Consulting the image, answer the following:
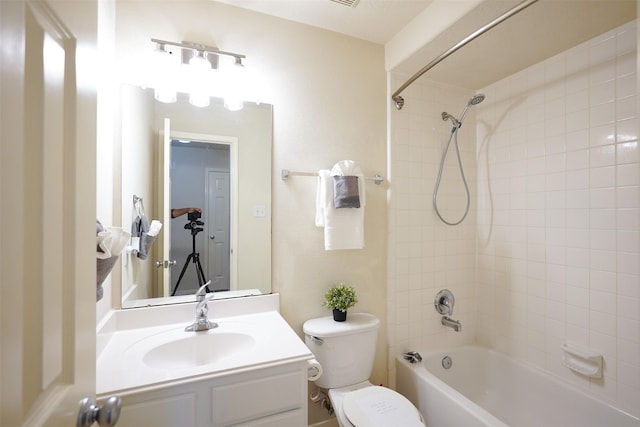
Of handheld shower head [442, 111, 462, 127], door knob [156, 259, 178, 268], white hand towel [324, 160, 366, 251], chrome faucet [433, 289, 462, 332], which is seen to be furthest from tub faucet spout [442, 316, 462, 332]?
door knob [156, 259, 178, 268]

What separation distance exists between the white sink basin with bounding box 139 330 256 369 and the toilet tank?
370 mm

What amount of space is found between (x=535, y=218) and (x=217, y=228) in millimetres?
1895

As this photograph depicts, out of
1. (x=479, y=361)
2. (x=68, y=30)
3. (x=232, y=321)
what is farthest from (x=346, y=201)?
(x=479, y=361)

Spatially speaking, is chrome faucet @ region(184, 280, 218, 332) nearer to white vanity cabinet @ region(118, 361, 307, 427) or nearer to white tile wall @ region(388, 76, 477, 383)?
white vanity cabinet @ region(118, 361, 307, 427)

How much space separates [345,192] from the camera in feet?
5.05

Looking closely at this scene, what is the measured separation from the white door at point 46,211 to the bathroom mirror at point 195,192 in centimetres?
75

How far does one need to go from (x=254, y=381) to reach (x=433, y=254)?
1.43 m

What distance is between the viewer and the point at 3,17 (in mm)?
371

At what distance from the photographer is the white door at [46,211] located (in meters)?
0.38

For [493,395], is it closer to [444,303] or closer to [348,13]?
[444,303]

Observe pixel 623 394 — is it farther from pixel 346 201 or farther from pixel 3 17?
pixel 3 17

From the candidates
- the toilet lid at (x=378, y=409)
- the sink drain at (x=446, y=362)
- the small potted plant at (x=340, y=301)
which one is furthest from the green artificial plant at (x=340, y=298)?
the sink drain at (x=446, y=362)

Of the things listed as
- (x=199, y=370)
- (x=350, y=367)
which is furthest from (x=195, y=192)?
(x=350, y=367)

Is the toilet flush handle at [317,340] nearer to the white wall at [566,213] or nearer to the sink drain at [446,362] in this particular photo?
the sink drain at [446,362]
